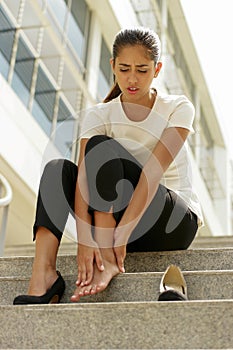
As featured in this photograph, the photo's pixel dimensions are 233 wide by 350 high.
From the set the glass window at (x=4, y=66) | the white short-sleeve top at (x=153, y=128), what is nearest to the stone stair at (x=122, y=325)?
the white short-sleeve top at (x=153, y=128)

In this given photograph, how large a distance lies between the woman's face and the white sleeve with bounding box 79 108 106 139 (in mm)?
187

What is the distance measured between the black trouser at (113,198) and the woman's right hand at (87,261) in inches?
4.1

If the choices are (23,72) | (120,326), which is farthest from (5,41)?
(120,326)

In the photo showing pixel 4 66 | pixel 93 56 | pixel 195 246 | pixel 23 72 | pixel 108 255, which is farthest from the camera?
pixel 93 56

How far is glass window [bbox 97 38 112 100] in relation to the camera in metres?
7.41

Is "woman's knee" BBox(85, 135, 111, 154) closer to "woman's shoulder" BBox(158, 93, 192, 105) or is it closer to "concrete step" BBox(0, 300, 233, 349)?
"woman's shoulder" BBox(158, 93, 192, 105)

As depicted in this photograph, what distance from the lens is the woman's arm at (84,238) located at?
6.28ft

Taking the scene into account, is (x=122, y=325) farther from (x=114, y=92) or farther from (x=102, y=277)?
(x=114, y=92)

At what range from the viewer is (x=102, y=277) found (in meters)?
1.91

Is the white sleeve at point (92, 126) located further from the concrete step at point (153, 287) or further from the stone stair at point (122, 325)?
the stone stair at point (122, 325)

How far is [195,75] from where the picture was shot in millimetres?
11297

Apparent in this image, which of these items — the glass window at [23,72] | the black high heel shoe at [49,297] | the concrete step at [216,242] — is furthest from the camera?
the glass window at [23,72]

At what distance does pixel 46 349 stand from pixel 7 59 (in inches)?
151

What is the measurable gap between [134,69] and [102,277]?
29.9 inches
